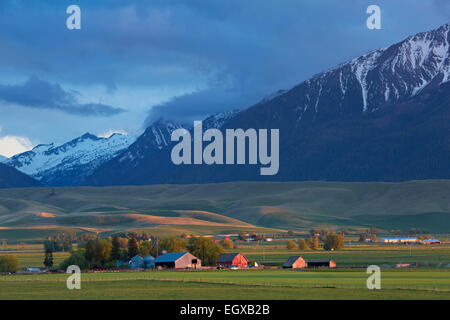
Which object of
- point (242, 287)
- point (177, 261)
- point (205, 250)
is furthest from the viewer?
point (205, 250)

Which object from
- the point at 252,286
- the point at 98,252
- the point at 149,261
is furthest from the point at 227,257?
the point at 252,286

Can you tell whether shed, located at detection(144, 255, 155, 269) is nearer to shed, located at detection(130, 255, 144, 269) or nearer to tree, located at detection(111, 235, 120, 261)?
shed, located at detection(130, 255, 144, 269)

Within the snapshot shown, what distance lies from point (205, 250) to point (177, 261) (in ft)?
39.4

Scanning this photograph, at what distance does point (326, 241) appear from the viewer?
16162cm

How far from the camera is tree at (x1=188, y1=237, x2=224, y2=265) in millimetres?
119188

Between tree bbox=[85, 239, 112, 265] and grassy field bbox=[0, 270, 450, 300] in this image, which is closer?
grassy field bbox=[0, 270, 450, 300]

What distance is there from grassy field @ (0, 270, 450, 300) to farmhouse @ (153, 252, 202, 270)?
21164 mm

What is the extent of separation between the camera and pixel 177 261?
108 metres

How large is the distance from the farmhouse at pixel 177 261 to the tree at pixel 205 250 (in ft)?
23.8

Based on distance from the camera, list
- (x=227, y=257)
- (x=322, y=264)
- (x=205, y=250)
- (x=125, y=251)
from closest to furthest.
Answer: (x=322, y=264)
(x=227, y=257)
(x=125, y=251)
(x=205, y=250)

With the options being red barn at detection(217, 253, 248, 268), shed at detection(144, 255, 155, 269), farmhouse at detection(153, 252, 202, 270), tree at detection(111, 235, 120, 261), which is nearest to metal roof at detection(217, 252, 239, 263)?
red barn at detection(217, 253, 248, 268)

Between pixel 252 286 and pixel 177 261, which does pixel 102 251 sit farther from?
pixel 252 286

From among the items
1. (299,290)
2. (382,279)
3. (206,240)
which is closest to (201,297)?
(299,290)
